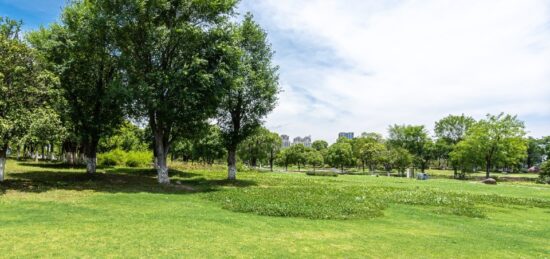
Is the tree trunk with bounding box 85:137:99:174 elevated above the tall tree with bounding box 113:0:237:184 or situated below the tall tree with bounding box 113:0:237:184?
below

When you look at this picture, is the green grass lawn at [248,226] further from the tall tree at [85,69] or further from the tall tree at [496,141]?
the tall tree at [496,141]

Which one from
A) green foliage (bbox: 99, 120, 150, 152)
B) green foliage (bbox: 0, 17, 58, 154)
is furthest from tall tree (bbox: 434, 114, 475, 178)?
green foliage (bbox: 0, 17, 58, 154)

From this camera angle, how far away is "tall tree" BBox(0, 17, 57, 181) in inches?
846

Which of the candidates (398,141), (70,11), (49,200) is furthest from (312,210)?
(398,141)

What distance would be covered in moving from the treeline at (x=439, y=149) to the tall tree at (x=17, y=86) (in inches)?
1256

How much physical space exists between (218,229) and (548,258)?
431 inches

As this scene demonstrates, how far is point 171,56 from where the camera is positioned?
30.2 metres

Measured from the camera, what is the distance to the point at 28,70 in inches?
920

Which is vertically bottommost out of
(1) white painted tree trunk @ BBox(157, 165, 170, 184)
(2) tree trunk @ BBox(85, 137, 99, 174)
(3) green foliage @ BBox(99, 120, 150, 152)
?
(1) white painted tree trunk @ BBox(157, 165, 170, 184)

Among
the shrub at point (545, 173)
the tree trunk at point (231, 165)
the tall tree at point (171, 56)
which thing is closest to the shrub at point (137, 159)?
the tree trunk at point (231, 165)

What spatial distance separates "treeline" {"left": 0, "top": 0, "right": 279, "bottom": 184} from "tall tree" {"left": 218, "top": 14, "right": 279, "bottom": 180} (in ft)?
5.64

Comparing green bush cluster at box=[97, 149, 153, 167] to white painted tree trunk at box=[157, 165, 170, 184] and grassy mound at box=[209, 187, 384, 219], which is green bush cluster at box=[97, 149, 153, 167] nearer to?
white painted tree trunk at box=[157, 165, 170, 184]

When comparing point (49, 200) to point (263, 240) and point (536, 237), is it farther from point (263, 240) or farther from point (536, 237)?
point (536, 237)

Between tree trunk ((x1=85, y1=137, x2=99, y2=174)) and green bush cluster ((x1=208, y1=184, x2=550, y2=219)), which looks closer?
green bush cluster ((x1=208, y1=184, x2=550, y2=219))
